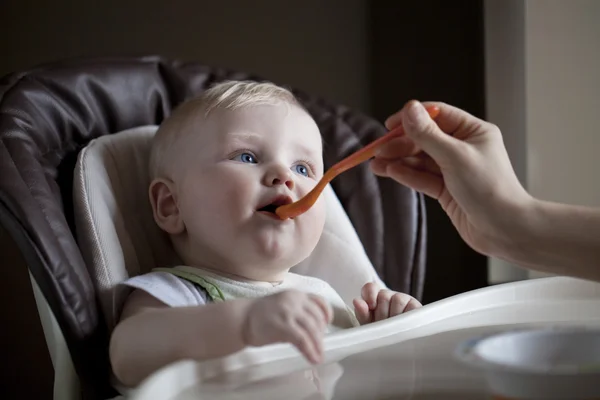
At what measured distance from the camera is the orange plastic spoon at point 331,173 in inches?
34.0

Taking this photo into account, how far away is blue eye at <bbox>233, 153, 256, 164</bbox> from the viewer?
99cm

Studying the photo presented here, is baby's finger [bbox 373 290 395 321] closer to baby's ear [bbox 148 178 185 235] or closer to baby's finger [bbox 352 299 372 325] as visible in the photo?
baby's finger [bbox 352 299 372 325]

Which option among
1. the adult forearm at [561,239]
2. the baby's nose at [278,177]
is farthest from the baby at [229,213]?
the adult forearm at [561,239]

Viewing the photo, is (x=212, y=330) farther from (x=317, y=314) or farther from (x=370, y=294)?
(x=370, y=294)

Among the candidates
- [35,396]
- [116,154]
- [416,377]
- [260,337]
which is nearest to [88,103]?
[116,154]

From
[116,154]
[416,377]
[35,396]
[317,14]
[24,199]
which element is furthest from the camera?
[317,14]

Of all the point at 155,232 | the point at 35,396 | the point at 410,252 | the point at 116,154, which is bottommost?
the point at 35,396

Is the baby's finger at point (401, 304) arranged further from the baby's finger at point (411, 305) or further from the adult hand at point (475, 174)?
the adult hand at point (475, 174)

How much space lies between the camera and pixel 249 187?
37.3 inches

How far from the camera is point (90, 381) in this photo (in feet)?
2.81

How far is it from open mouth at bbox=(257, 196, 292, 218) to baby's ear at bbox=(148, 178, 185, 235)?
13cm

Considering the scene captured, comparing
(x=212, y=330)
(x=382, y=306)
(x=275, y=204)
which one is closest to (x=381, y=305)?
(x=382, y=306)

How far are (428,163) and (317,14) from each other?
3.40ft

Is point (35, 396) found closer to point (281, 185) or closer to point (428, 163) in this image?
point (281, 185)
